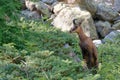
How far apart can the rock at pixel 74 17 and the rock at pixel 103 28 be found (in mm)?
490

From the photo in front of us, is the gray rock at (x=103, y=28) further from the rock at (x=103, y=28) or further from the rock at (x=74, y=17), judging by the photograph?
the rock at (x=74, y=17)

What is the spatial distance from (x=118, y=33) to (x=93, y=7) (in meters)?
2.55

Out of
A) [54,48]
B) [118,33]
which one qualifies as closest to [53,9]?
[118,33]

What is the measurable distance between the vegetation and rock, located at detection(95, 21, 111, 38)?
5.24 metres

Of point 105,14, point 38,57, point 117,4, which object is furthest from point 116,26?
point 38,57

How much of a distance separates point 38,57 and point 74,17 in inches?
304

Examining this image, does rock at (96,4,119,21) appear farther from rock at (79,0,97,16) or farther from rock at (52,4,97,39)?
rock at (52,4,97,39)

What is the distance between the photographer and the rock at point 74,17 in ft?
38.6

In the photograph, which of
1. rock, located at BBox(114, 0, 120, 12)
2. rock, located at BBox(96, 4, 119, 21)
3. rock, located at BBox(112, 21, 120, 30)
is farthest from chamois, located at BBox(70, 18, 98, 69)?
rock, located at BBox(114, 0, 120, 12)

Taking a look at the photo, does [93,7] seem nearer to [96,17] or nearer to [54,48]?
[96,17]

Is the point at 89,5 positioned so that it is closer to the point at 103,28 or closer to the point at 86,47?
the point at 103,28

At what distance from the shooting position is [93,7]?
1370 cm

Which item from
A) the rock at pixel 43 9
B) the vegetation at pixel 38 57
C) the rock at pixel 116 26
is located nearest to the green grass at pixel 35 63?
the vegetation at pixel 38 57

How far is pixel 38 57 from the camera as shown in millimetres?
4199
